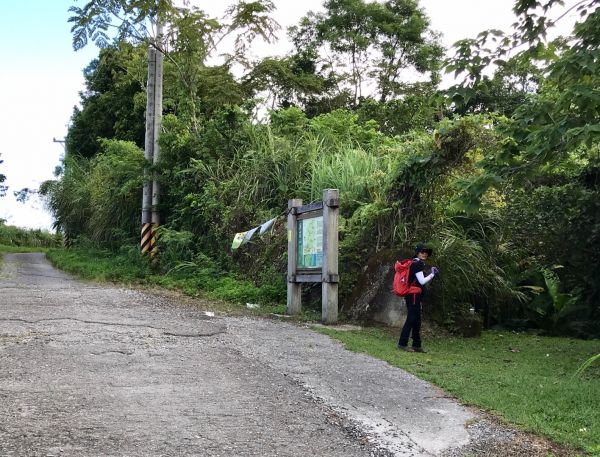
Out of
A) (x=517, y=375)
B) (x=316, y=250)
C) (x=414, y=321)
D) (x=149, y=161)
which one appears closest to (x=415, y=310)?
(x=414, y=321)

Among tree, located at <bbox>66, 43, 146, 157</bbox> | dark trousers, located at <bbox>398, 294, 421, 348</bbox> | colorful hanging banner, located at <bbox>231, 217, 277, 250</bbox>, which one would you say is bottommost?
dark trousers, located at <bbox>398, 294, 421, 348</bbox>

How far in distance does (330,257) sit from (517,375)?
429cm

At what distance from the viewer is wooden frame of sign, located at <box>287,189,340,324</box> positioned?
11.1m

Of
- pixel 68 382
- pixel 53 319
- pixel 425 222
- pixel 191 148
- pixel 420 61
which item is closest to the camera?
pixel 68 382

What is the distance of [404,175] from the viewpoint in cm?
1176

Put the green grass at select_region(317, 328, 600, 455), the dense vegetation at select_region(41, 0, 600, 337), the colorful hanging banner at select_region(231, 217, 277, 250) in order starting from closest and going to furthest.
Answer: the green grass at select_region(317, 328, 600, 455)
the dense vegetation at select_region(41, 0, 600, 337)
the colorful hanging banner at select_region(231, 217, 277, 250)

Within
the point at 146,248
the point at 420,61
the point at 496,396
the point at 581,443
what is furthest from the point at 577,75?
the point at 420,61

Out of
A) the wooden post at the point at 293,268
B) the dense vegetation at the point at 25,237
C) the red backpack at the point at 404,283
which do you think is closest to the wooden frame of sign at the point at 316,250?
the wooden post at the point at 293,268

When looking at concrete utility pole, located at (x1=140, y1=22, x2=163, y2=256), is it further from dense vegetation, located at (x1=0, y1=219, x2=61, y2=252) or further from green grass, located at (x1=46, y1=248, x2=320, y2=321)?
dense vegetation, located at (x1=0, y1=219, x2=61, y2=252)

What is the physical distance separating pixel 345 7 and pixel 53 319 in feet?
86.4

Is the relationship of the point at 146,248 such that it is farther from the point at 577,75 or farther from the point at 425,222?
the point at 577,75

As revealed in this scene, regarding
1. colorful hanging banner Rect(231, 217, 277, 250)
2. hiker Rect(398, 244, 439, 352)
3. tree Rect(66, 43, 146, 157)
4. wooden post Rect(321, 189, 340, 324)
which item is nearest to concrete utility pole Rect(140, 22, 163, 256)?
tree Rect(66, 43, 146, 157)

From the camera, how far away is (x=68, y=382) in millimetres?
6246

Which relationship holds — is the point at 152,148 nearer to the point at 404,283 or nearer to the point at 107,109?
the point at 404,283
